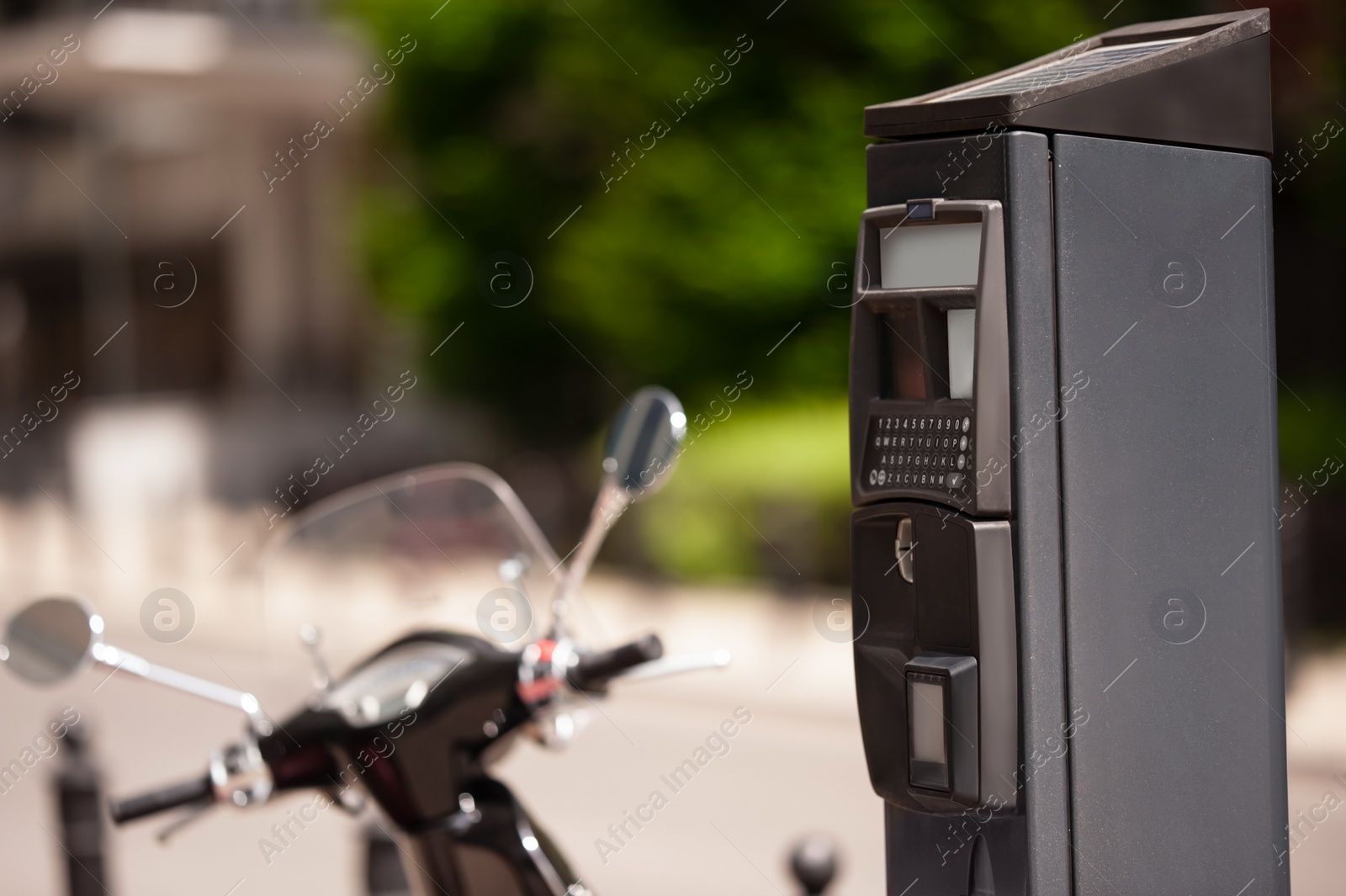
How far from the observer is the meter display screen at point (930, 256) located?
2.00m

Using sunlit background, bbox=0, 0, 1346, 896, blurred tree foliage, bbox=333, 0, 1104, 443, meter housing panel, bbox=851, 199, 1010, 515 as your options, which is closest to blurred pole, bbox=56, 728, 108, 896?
sunlit background, bbox=0, 0, 1346, 896

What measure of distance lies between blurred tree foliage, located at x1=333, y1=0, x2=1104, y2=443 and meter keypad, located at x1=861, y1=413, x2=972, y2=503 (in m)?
6.98

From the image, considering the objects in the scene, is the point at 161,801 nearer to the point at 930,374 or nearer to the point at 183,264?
the point at 930,374

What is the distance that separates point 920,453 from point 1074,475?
0.21m

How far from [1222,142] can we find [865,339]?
596 millimetres

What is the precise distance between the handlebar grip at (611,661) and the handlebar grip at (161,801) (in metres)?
0.56

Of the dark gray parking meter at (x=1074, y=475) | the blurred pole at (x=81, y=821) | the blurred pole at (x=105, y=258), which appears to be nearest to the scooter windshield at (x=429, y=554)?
the dark gray parking meter at (x=1074, y=475)

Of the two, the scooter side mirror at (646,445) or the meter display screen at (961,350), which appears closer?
the meter display screen at (961,350)

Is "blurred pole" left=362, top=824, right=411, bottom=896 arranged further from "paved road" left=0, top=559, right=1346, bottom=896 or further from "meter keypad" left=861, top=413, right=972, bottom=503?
"meter keypad" left=861, top=413, right=972, bottom=503

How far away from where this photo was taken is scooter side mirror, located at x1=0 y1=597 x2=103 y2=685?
2.08 metres

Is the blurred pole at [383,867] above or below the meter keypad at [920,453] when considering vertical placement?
below

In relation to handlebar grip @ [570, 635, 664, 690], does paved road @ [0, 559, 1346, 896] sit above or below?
below

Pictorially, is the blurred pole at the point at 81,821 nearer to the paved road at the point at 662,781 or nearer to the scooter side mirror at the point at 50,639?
the paved road at the point at 662,781

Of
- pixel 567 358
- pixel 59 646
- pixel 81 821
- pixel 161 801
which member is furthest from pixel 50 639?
pixel 567 358
